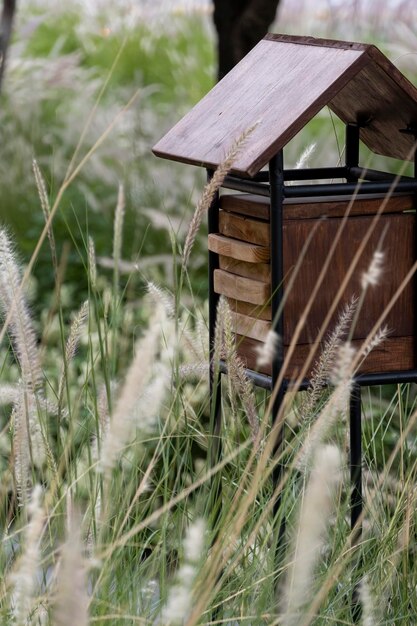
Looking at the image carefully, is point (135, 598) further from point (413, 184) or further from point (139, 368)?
point (413, 184)

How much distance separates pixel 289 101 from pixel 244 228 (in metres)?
0.28

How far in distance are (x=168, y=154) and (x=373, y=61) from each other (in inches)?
19.8

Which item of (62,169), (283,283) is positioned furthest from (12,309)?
(62,169)

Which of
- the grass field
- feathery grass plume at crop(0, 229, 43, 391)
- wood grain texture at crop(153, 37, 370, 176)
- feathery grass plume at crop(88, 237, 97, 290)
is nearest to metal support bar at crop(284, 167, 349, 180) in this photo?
the grass field

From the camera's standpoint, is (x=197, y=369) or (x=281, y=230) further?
(x=197, y=369)

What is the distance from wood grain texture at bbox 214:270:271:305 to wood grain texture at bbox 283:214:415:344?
5cm

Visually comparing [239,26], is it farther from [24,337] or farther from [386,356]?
[24,337]

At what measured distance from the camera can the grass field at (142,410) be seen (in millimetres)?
1703

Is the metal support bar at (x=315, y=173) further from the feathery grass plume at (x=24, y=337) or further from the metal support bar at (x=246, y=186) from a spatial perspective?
the feathery grass plume at (x=24, y=337)

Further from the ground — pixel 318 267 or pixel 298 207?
pixel 298 207

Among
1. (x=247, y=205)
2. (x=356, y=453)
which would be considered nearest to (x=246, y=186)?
(x=247, y=205)

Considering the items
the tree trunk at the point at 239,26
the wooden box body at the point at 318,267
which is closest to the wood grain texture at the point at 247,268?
the wooden box body at the point at 318,267

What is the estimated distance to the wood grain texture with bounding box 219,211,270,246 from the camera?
2324 mm

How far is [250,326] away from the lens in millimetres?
2324
